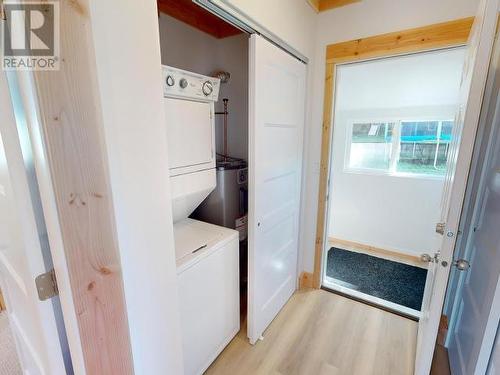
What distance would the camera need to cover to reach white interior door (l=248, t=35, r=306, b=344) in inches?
55.2

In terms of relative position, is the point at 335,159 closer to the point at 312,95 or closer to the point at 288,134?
the point at 312,95

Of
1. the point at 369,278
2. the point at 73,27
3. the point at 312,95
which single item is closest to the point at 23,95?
the point at 73,27

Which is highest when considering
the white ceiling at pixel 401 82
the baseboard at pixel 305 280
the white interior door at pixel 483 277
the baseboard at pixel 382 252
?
the white ceiling at pixel 401 82

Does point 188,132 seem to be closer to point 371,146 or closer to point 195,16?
point 195,16

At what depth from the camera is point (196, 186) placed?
1.41 m

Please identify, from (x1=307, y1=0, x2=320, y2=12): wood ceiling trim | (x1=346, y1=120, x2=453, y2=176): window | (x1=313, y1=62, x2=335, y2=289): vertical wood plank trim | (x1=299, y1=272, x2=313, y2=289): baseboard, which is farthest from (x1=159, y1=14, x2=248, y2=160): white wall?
(x1=346, y1=120, x2=453, y2=176): window

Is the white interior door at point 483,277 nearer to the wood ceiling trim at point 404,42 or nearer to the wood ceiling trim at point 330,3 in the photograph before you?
the wood ceiling trim at point 404,42

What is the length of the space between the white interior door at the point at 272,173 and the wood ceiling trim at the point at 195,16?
81 cm

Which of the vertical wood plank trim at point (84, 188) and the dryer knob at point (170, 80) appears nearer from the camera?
the vertical wood plank trim at point (84, 188)

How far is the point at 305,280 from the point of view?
2340mm

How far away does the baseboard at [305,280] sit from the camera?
7.62 feet

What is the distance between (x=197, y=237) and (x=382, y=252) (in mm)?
2551

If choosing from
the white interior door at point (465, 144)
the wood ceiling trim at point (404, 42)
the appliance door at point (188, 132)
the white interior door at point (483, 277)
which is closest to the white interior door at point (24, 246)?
the appliance door at point (188, 132)

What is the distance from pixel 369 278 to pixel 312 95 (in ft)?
6.12
